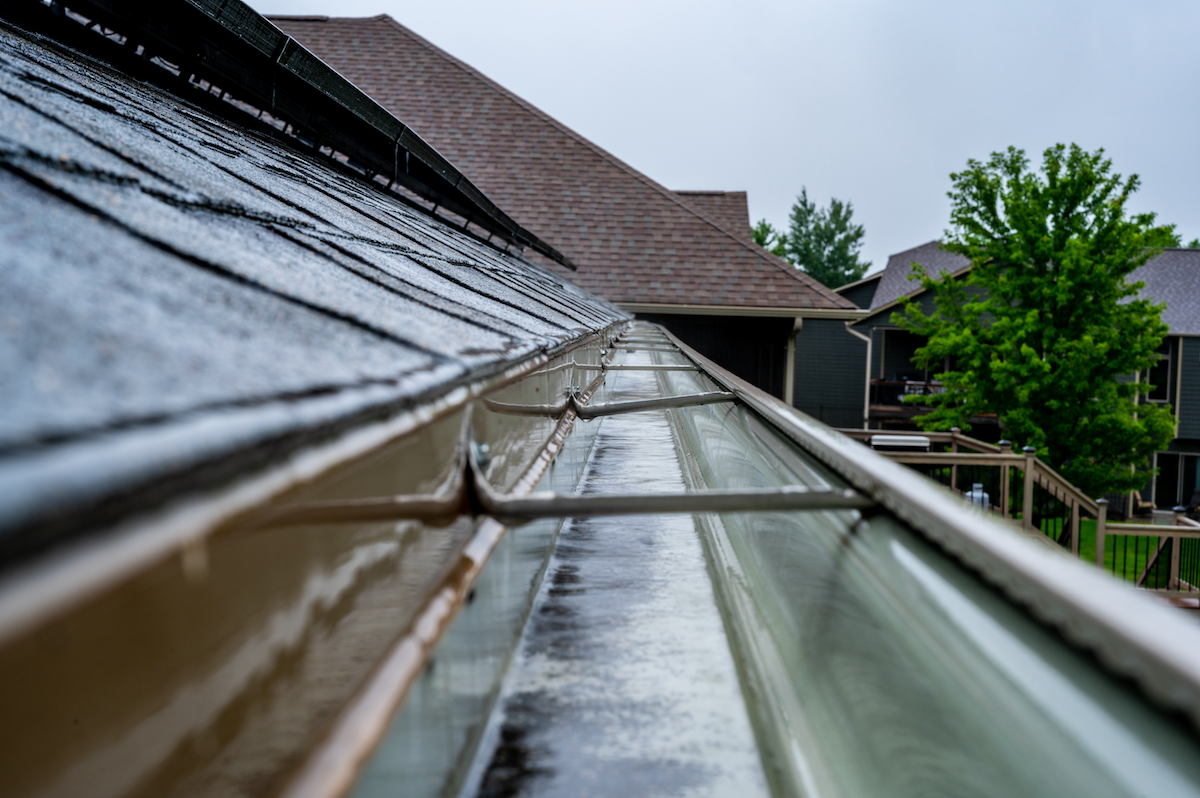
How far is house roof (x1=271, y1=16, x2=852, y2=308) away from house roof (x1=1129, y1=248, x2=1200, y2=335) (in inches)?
754

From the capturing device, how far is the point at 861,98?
90000mm

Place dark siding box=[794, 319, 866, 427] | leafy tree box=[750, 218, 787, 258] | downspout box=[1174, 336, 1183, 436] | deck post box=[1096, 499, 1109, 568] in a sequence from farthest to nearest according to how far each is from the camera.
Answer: leafy tree box=[750, 218, 787, 258] < dark siding box=[794, 319, 866, 427] < downspout box=[1174, 336, 1183, 436] < deck post box=[1096, 499, 1109, 568]

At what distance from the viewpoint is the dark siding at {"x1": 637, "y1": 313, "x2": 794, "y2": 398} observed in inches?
501

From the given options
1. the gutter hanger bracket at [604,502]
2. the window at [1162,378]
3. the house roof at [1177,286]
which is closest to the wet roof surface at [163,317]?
the gutter hanger bracket at [604,502]

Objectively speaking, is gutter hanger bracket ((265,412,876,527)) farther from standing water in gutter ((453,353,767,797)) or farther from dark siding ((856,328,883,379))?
dark siding ((856,328,883,379))

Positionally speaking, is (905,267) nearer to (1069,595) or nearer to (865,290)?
(865,290)

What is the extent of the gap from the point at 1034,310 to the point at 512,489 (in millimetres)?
17828

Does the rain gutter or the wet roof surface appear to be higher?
the wet roof surface

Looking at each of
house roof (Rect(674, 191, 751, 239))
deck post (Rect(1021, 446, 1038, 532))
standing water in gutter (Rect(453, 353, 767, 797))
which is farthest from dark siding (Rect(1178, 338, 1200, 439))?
standing water in gutter (Rect(453, 353, 767, 797))

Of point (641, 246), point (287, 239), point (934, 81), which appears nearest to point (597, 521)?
point (287, 239)

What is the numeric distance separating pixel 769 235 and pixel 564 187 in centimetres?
5382

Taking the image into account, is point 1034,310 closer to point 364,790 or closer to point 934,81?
point 364,790

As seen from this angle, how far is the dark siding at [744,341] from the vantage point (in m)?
12.7

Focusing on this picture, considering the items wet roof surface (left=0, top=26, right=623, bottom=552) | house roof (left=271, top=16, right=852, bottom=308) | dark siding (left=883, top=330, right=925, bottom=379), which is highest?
house roof (left=271, top=16, right=852, bottom=308)
